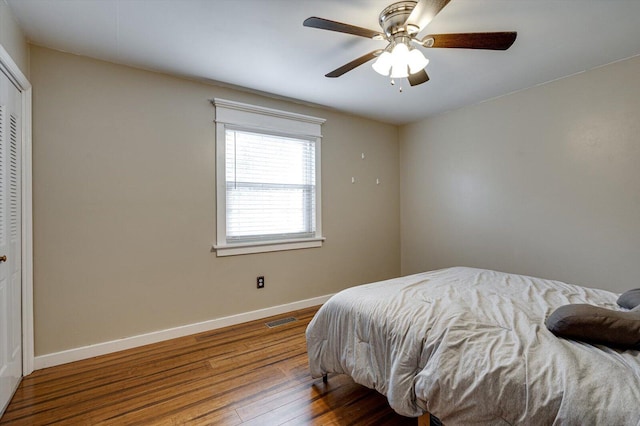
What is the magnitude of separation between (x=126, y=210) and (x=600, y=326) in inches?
122

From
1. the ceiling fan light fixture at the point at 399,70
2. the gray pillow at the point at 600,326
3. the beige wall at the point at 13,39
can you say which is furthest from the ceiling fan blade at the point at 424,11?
the beige wall at the point at 13,39

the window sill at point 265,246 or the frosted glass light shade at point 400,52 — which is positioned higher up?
the frosted glass light shade at point 400,52

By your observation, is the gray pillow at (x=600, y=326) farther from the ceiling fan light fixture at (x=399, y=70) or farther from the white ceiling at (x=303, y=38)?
the white ceiling at (x=303, y=38)

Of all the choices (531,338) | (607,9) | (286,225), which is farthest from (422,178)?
(531,338)

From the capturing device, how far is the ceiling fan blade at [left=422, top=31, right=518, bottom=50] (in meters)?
1.57

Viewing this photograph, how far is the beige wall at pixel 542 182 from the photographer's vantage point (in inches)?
95.2

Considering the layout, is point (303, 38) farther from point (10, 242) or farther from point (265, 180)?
point (10, 242)

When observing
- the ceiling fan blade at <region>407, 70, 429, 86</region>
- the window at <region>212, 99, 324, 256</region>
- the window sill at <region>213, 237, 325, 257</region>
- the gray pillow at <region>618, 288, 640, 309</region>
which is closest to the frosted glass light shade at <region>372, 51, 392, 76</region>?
the ceiling fan blade at <region>407, 70, 429, 86</region>

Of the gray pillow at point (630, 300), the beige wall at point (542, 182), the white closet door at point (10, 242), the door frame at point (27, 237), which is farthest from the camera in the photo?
the beige wall at point (542, 182)

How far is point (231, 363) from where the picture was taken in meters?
2.19

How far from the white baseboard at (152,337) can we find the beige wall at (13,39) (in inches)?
82.3

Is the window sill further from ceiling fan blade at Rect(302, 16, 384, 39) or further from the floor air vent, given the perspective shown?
ceiling fan blade at Rect(302, 16, 384, 39)

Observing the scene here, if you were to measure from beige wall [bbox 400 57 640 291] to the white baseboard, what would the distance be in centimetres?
221

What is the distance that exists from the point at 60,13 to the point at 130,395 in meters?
2.47
